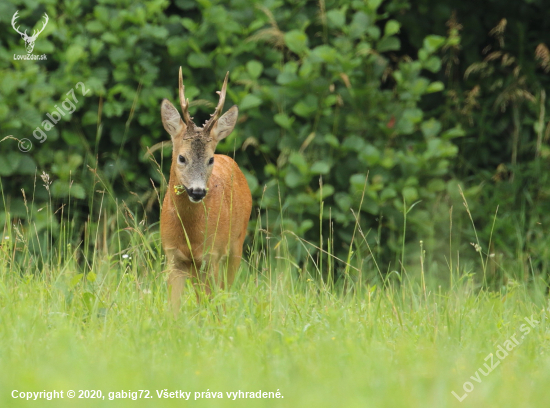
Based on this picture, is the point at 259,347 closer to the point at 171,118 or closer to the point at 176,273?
the point at 176,273

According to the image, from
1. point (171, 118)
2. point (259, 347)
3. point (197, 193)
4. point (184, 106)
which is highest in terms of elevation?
point (184, 106)

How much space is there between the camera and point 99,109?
580 centimetres

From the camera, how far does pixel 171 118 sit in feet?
16.0

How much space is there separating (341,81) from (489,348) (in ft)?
11.1

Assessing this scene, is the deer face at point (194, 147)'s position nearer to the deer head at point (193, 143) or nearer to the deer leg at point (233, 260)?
the deer head at point (193, 143)

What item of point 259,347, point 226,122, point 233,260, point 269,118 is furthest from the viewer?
point 269,118

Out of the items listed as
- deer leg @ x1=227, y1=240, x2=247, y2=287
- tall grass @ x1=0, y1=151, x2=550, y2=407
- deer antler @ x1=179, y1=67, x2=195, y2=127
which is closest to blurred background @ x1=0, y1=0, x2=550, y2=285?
deer leg @ x1=227, y1=240, x2=247, y2=287

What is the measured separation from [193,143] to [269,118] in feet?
5.70

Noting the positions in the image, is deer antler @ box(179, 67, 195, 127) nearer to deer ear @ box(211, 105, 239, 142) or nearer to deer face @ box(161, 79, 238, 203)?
deer face @ box(161, 79, 238, 203)

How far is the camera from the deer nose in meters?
4.44

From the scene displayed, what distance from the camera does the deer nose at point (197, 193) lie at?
4441 millimetres

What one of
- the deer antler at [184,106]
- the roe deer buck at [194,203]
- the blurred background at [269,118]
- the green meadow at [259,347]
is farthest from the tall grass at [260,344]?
the blurred background at [269,118]

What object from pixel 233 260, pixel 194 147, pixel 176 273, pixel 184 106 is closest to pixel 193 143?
pixel 194 147

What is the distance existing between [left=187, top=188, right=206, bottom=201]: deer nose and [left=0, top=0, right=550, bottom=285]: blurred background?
125 centimetres
